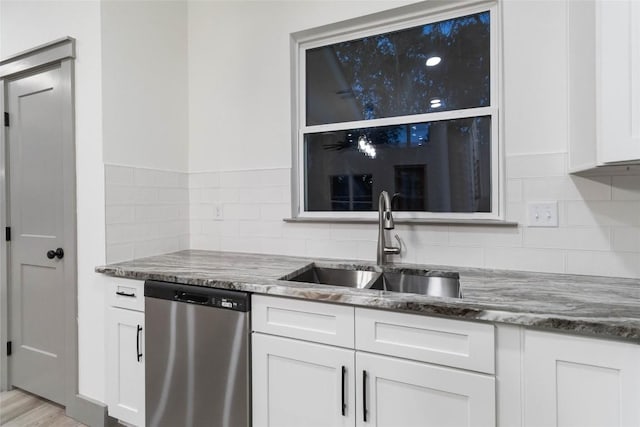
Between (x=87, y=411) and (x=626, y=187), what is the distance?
119 inches

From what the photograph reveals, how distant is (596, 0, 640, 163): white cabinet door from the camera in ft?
3.56

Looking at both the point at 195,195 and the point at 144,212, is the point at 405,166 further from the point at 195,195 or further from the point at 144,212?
the point at 144,212

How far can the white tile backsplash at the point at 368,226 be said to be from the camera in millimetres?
1507

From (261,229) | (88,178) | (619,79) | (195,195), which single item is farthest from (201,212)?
(619,79)

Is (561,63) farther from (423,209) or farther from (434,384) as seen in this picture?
(434,384)

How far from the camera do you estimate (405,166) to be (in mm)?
1930


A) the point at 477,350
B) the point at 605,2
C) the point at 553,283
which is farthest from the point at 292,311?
the point at 605,2

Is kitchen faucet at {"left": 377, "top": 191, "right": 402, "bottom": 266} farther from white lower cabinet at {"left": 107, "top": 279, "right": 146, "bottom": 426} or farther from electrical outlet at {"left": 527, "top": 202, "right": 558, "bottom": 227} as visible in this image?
white lower cabinet at {"left": 107, "top": 279, "right": 146, "bottom": 426}

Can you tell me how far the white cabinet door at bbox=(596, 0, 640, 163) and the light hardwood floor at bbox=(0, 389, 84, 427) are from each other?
2.96 m

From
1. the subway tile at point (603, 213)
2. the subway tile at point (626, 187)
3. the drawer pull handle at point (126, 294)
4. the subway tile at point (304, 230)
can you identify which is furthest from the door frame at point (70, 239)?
the subway tile at point (626, 187)

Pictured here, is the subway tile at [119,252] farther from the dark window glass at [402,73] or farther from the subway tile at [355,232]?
the dark window glass at [402,73]

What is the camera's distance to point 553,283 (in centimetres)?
139

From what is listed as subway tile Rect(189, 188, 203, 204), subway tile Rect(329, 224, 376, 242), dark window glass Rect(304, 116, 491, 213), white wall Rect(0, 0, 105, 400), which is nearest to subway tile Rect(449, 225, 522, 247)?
dark window glass Rect(304, 116, 491, 213)

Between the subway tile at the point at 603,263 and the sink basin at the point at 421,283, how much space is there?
21.0 inches
